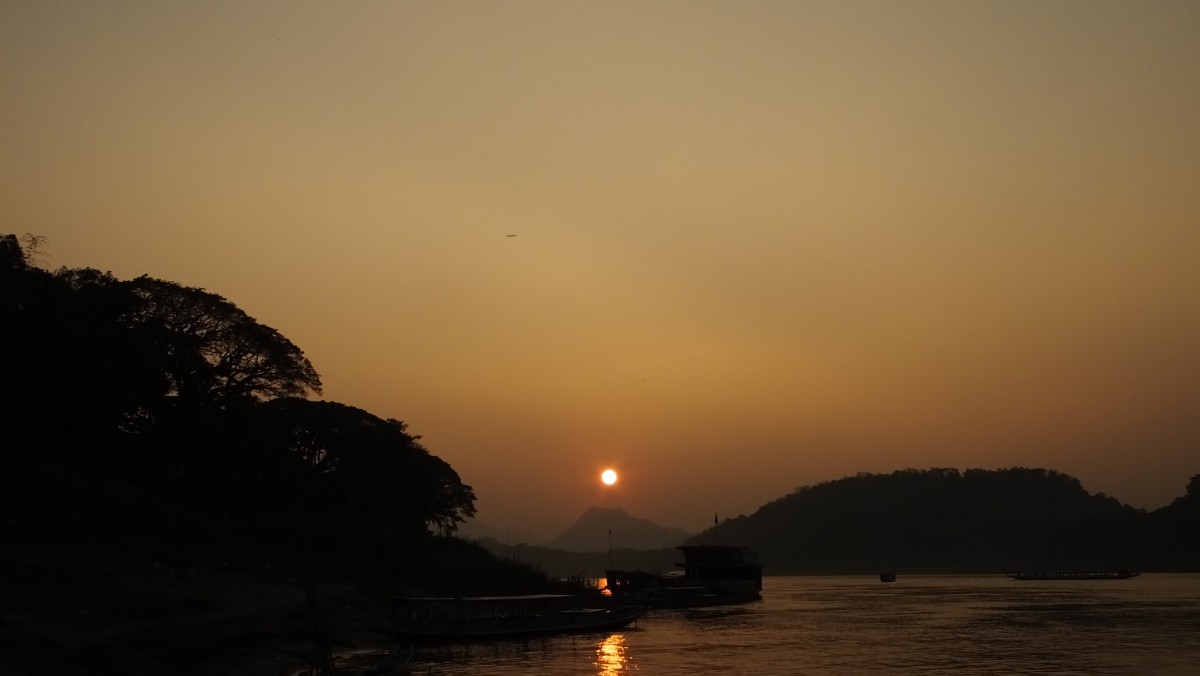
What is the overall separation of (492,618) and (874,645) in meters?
22.1

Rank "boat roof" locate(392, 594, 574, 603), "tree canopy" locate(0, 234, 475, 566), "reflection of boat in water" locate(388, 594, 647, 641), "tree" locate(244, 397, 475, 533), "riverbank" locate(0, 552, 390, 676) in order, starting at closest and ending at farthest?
"riverbank" locate(0, 552, 390, 676) → "boat roof" locate(392, 594, 574, 603) → "reflection of boat in water" locate(388, 594, 647, 641) → "tree canopy" locate(0, 234, 475, 566) → "tree" locate(244, 397, 475, 533)

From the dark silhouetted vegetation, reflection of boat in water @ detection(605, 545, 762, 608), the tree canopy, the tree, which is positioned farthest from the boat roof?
reflection of boat in water @ detection(605, 545, 762, 608)

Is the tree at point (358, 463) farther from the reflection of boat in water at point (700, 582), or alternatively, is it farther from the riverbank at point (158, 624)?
the riverbank at point (158, 624)

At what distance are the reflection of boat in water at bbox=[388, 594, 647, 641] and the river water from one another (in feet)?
2.96

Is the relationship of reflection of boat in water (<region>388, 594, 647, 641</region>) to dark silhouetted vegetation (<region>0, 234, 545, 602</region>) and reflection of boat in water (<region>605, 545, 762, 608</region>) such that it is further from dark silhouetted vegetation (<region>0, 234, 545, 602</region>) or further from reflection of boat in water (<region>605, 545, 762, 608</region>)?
reflection of boat in water (<region>605, 545, 762, 608</region>)

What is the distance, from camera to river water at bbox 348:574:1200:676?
44469 mm

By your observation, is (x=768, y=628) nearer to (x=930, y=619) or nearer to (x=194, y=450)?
(x=930, y=619)

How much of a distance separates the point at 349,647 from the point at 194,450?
105 ft

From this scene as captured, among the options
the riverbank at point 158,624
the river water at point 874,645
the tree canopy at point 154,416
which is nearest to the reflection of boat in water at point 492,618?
the river water at point 874,645

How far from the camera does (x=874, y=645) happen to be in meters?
56.2

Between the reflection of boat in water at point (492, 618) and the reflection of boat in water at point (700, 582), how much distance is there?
2835cm

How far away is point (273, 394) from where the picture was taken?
2923 inches

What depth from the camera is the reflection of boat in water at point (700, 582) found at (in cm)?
9456

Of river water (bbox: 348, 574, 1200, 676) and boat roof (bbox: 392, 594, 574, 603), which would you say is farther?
boat roof (bbox: 392, 594, 574, 603)
